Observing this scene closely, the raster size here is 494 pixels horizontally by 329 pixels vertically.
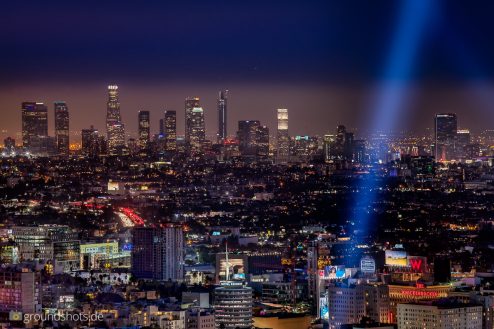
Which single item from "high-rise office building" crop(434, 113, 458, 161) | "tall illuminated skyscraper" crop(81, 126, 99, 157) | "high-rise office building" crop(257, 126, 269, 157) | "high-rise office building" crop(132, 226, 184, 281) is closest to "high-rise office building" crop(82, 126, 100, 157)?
"tall illuminated skyscraper" crop(81, 126, 99, 157)

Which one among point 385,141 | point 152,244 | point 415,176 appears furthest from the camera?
point 385,141

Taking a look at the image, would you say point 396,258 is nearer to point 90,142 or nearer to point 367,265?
point 367,265

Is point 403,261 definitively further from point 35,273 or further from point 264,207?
point 264,207

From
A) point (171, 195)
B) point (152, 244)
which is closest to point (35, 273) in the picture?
point (152, 244)

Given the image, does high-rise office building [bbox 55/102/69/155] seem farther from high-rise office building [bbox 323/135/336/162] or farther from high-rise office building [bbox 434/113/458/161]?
high-rise office building [bbox 434/113/458/161]

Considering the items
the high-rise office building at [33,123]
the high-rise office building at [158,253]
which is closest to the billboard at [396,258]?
the high-rise office building at [158,253]

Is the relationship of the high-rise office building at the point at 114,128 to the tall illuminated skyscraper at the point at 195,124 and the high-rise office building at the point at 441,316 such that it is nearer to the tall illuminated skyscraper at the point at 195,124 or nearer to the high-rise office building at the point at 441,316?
the tall illuminated skyscraper at the point at 195,124
